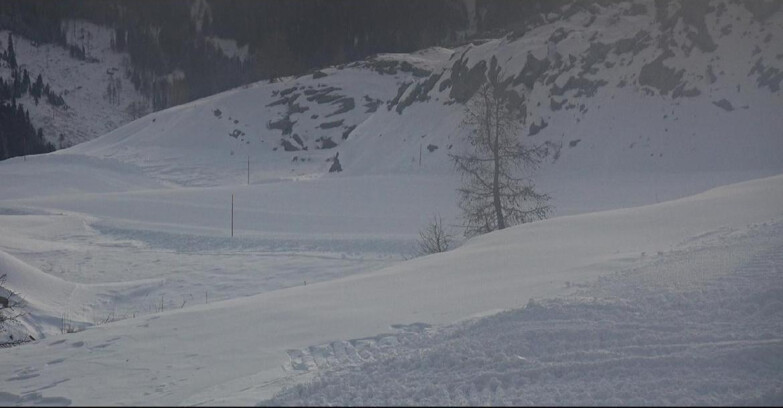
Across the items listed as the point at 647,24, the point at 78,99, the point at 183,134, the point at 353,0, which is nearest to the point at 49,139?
the point at 78,99

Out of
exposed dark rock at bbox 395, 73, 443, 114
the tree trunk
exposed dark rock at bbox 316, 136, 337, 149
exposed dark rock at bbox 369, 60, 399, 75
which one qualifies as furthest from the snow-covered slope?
exposed dark rock at bbox 369, 60, 399, 75

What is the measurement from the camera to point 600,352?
4941mm

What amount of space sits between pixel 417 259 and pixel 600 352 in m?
6.06

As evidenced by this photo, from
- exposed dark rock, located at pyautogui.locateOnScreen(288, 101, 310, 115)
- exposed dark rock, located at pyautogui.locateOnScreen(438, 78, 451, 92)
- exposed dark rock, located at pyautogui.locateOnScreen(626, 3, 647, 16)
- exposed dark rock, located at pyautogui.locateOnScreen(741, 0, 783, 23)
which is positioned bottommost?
exposed dark rock, located at pyautogui.locateOnScreen(438, 78, 451, 92)

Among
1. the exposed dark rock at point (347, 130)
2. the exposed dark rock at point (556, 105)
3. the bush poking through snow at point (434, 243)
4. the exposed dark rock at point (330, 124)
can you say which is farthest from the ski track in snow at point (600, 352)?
the exposed dark rock at point (330, 124)

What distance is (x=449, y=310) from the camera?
683 centimetres

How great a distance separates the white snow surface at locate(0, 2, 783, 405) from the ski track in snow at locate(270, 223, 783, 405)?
0.02m

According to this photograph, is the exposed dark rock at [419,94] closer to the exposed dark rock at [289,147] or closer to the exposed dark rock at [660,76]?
the exposed dark rock at [660,76]

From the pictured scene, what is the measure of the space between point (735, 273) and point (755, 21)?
29732 millimetres

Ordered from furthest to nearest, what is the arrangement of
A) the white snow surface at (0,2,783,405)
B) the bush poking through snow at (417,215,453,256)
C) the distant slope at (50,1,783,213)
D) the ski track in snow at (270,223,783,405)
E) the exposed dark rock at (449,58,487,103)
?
the exposed dark rock at (449,58,487,103) → the distant slope at (50,1,783,213) → the bush poking through snow at (417,215,453,256) → the white snow surface at (0,2,783,405) → the ski track in snow at (270,223,783,405)

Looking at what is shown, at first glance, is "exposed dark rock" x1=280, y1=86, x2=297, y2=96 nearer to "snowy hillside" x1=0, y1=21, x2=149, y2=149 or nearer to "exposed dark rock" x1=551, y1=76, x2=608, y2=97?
"exposed dark rock" x1=551, y1=76, x2=608, y2=97

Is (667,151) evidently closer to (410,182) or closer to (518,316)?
(410,182)

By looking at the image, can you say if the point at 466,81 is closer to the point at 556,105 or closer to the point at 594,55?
the point at 556,105

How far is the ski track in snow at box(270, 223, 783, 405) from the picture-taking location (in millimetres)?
4359
